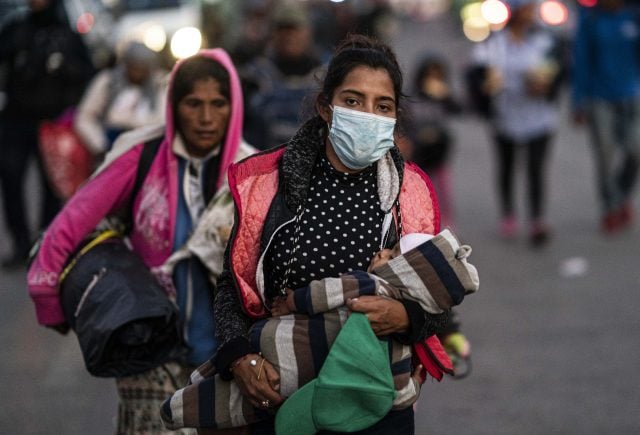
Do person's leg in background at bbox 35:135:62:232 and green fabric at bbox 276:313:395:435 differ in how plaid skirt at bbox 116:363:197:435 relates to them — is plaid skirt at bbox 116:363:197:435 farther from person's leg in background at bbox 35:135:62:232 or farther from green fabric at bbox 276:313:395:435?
person's leg in background at bbox 35:135:62:232

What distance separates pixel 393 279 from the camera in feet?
9.89

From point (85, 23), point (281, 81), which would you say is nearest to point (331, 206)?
point (281, 81)

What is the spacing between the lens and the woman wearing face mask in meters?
3.12

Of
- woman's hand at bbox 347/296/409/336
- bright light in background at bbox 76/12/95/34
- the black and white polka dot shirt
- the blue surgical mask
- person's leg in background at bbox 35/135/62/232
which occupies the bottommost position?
person's leg in background at bbox 35/135/62/232

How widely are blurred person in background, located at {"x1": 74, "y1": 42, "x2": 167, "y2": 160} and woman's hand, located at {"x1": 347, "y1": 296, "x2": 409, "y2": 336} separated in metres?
4.28

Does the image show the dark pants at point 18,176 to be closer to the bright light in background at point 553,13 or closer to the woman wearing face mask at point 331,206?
the woman wearing face mask at point 331,206

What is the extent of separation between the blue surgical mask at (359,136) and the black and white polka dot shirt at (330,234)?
0.07 m

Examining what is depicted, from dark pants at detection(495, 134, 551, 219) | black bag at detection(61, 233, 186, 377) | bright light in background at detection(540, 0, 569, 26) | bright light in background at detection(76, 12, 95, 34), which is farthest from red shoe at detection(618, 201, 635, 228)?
bright light in background at detection(540, 0, 569, 26)

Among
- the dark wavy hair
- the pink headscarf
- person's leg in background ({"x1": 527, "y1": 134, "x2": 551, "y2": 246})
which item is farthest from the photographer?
person's leg in background ({"x1": 527, "y1": 134, "x2": 551, "y2": 246})

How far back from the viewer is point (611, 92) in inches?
372

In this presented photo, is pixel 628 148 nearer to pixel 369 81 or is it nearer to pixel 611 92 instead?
pixel 611 92

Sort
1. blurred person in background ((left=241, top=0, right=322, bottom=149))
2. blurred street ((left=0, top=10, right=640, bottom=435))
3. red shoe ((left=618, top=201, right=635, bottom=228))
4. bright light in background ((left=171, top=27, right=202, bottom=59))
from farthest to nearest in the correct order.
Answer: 1. red shoe ((left=618, top=201, right=635, bottom=228))
2. blurred person in background ((left=241, top=0, right=322, bottom=149))
3. bright light in background ((left=171, top=27, right=202, bottom=59))
4. blurred street ((left=0, top=10, right=640, bottom=435))

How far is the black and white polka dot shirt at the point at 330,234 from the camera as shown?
3109mm

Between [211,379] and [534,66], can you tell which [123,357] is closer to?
[211,379]
